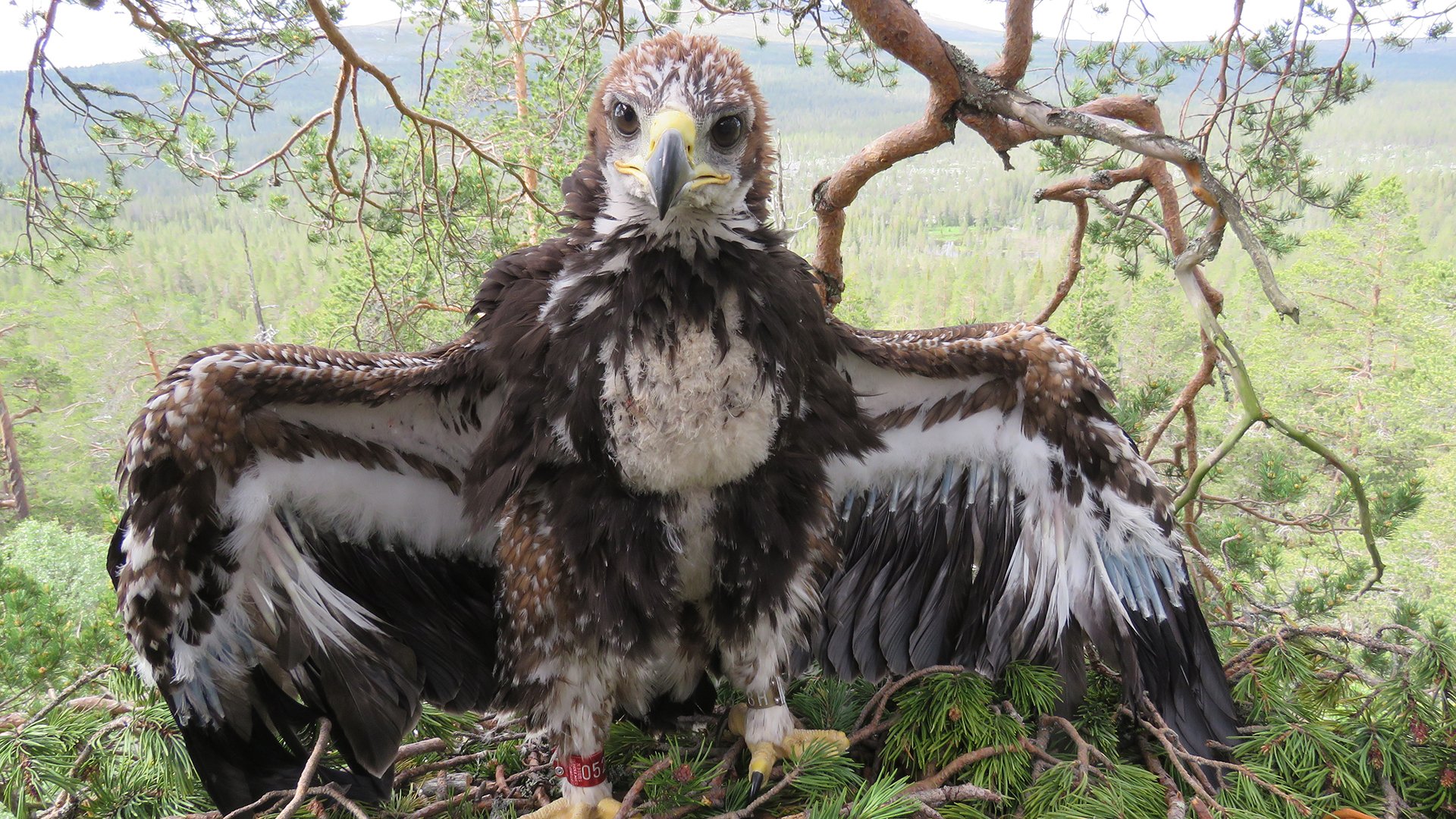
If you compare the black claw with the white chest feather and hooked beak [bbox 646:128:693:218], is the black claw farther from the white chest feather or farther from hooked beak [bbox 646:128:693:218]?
hooked beak [bbox 646:128:693:218]

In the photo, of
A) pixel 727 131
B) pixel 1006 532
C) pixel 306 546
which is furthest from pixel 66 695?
pixel 1006 532

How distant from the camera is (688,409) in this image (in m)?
2.08

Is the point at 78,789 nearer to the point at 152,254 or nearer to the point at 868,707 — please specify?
the point at 868,707

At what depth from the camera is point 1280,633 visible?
8.66 ft

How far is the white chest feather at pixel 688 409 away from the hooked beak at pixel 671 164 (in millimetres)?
358

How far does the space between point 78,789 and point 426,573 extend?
1132 millimetres

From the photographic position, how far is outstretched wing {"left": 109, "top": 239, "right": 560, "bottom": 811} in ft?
6.88

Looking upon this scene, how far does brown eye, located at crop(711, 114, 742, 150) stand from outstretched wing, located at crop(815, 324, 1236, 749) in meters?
0.81

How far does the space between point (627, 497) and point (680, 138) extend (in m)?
1.03

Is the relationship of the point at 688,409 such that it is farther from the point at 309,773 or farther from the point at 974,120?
the point at 974,120

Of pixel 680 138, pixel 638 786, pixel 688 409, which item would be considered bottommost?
pixel 638 786

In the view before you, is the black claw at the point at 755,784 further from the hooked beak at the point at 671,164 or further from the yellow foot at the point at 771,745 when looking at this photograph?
the hooked beak at the point at 671,164

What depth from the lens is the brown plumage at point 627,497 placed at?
2.12 metres

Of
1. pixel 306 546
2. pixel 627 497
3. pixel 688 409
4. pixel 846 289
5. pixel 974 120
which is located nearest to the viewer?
pixel 688 409
